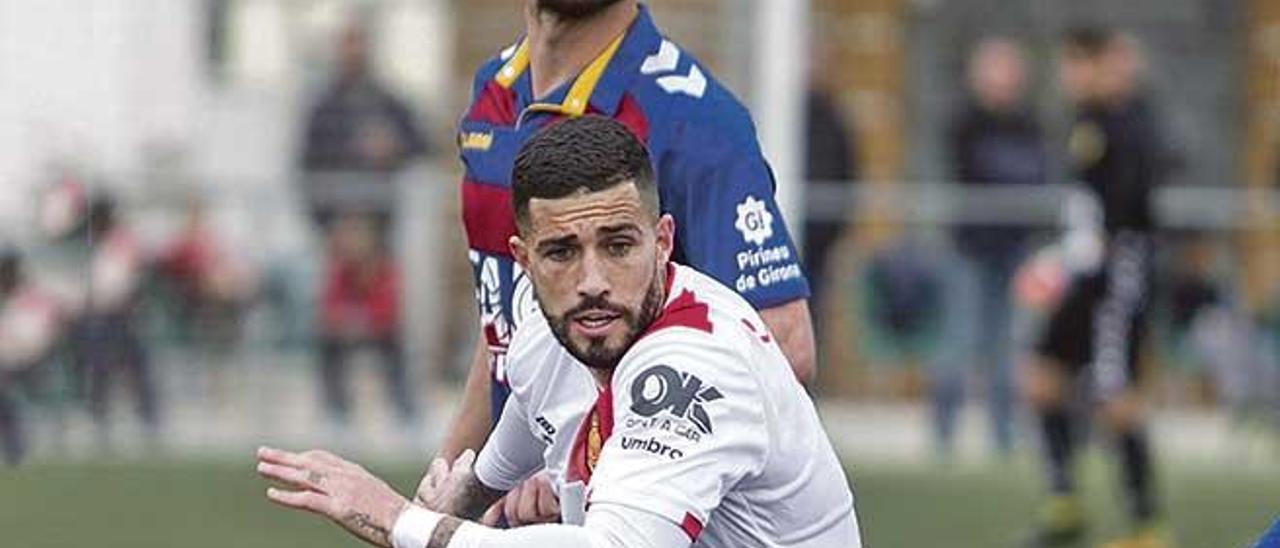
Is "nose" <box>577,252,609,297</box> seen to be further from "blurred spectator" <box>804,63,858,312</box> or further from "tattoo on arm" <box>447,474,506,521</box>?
"blurred spectator" <box>804,63,858,312</box>

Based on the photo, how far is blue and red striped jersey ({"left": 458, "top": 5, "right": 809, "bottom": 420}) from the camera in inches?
229

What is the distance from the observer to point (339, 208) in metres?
15.9

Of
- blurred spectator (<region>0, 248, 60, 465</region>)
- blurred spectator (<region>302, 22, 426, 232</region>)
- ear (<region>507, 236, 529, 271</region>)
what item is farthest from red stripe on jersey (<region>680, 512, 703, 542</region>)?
blurred spectator (<region>0, 248, 60, 465</region>)

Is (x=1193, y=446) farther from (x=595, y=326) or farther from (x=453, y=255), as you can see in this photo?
(x=595, y=326)

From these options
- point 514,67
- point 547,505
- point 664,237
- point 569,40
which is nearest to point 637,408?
point 664,237

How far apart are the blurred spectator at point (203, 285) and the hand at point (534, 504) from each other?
10.2m

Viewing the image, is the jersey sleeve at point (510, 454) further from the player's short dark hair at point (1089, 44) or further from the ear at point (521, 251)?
the player's short dark hair at point (1089, 44)

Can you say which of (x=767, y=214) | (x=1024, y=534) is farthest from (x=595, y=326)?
(x=1024, y=534)

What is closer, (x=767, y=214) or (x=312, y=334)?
(x=767, y=214)

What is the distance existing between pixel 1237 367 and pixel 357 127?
404cm

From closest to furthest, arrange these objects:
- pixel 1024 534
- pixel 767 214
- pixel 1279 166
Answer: pixel 767 214
pixel 1024 534
pixel 1279 166

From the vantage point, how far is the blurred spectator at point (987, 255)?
15.8 metres

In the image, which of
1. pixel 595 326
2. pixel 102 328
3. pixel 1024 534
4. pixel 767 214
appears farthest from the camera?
pixel 102 328

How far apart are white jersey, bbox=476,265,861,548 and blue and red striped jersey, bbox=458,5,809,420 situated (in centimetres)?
50
